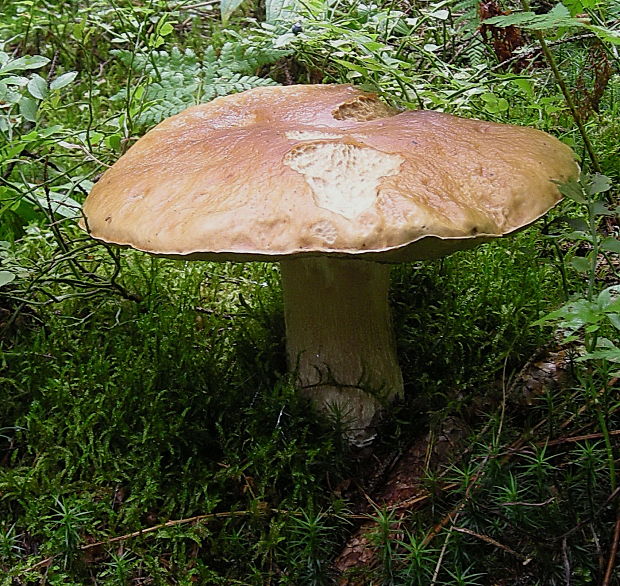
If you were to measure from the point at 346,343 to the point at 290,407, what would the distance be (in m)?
0.26

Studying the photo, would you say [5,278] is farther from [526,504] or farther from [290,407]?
[526,504]

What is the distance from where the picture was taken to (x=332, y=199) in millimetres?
1324

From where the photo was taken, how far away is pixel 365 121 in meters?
1.86

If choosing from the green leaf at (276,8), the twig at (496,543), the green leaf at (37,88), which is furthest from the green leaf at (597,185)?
the green leaf at (37,88)

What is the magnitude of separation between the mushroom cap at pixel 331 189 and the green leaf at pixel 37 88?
53 cm

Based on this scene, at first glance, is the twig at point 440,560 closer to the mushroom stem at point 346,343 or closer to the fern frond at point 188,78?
the mushroom stem at point 346,343

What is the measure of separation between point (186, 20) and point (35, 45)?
3.41 feet

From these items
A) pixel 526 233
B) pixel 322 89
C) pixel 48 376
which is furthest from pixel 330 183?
pixel 526 233

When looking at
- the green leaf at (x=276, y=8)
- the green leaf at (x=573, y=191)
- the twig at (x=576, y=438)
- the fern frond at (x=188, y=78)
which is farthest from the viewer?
the fern frond at (x=188, y=78)

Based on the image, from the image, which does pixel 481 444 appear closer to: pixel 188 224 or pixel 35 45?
pixel 188 224

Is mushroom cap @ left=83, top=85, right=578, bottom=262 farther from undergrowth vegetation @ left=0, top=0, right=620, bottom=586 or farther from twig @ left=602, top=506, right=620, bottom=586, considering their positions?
twig @ left=602, top=506, right=620, bottom=586

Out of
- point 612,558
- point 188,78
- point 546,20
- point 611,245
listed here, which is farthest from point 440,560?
point 188,78

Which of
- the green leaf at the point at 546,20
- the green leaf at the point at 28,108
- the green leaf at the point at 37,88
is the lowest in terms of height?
the green leaf at the point at 28,108

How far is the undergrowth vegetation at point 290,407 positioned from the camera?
1.53m
